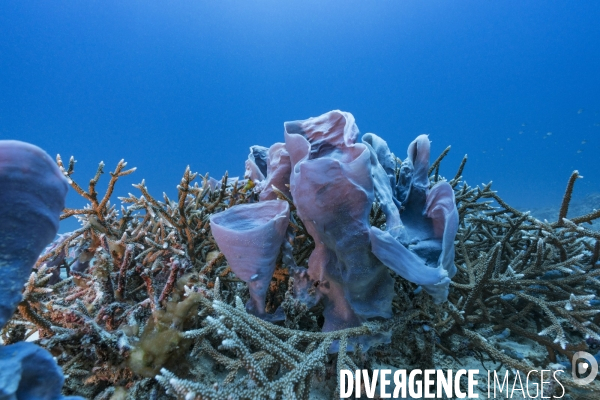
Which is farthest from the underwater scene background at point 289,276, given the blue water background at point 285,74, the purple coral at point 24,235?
the blue water background at point 285,74

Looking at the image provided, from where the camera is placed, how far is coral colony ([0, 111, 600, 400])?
114 cm

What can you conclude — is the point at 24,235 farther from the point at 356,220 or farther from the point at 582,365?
the point at 582,365

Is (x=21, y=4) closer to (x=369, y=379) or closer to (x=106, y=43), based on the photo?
(x=106, y=43)

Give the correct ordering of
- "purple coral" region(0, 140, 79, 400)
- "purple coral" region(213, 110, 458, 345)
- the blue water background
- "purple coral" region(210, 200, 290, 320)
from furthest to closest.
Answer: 1. the blue water background
2. "purple coral" region(210, 200, 290, 320)
3. "purple coral" region(213, 110, 458, 345)
4. "purple coral" region(0, 140, 79, 400)

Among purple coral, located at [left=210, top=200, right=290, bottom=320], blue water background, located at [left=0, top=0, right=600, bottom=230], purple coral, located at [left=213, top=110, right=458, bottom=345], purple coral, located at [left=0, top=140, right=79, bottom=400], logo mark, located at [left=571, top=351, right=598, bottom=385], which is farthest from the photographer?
blue water background, located at [left=0, top=0, right=600, bottom=230]

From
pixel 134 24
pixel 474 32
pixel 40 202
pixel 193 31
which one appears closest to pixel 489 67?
pixel 474 32

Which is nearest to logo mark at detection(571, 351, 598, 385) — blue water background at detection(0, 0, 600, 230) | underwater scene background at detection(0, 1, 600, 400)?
underwater scene background at detection(0, 1, 600, 400)

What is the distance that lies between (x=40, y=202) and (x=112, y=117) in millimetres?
121455

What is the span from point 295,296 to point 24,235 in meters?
1.31

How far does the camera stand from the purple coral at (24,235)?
855mm

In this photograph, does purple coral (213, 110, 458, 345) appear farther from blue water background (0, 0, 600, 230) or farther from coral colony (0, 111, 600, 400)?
blue water background (0, 0, 600, 230)

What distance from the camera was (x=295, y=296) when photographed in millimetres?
1838

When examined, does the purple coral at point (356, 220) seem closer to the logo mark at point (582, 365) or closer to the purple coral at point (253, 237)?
the purple coral at point (253, 237)

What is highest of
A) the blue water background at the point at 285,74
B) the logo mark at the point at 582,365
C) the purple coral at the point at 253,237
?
the blue water background at the point at 285,74
